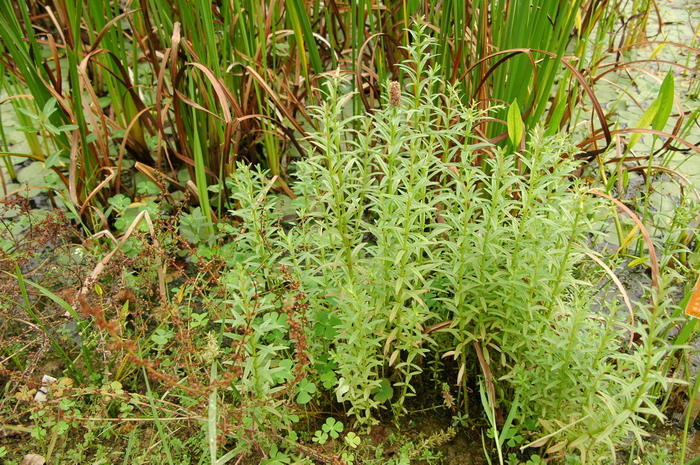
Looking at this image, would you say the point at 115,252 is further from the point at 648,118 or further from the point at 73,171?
the point at 648,118

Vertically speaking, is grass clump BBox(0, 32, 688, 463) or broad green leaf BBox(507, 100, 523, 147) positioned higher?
broad green leaf BBox(507, 100, 523, 147)

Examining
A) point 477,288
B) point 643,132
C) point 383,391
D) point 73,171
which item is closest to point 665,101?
point 643,132

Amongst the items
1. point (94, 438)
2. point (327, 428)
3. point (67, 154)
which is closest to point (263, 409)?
point (327, 428)

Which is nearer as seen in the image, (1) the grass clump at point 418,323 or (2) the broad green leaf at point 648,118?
(1) the grass clump at point 418,323

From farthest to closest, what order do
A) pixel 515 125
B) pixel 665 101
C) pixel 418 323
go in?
pixel 665 101 → pixel 515 125 → pixel 418 323

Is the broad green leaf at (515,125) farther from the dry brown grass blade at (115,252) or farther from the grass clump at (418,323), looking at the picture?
the dry brown grass blade at (115,252)

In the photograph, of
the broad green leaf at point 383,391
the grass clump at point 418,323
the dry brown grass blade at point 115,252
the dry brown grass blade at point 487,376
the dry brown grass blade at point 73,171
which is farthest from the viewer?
the dry brown grass blade at point 73,171

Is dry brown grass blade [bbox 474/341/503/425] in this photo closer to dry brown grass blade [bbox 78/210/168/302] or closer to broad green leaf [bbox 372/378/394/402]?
broad green leaf [bbox 372/378/394/402]

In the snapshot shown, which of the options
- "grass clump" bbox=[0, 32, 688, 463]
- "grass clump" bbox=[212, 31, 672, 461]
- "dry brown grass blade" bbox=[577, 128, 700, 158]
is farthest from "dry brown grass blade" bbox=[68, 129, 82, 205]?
"dry brown grass blade" bbox=[577, 128, 700, 158]

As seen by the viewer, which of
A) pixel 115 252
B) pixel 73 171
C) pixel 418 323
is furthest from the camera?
pixel 73 171

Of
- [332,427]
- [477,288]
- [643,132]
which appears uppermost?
[643,132]

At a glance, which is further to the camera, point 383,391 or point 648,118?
point 648,118

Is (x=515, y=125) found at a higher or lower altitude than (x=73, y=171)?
higher

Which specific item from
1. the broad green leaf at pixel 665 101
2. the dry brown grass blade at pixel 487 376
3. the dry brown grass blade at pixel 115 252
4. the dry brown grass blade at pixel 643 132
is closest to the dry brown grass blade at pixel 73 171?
the dry brown grass blade at pixel 115 252
